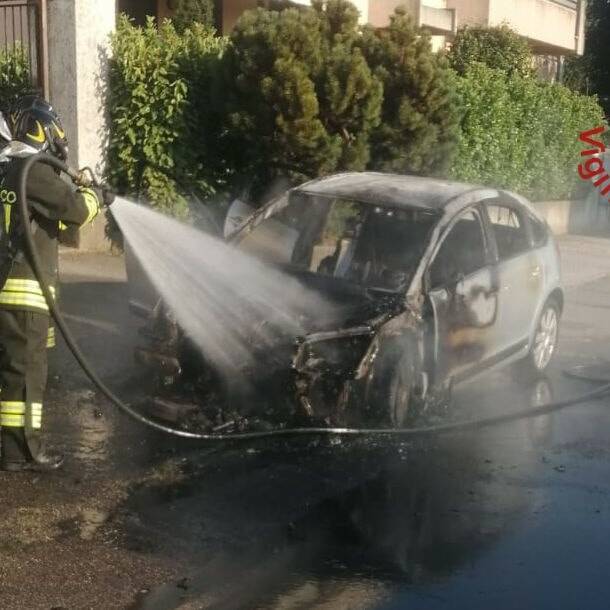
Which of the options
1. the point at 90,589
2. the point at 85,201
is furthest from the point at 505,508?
the point at 85,201

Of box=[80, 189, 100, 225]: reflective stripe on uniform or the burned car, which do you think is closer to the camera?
box=[80, 189, 100, 225]: reflective stripe on uniform

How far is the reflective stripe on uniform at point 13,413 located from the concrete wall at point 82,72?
7.13m

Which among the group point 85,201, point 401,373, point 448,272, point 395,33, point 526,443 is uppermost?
point 395,33

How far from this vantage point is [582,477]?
20.2ft

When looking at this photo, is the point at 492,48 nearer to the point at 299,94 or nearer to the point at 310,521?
the point at 299,94

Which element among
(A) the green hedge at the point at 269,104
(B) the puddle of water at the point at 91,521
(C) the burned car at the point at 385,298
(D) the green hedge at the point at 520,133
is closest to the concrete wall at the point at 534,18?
(D) the green hedge at the point at 520,133

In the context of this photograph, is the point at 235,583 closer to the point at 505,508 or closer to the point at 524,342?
the point at 505,508

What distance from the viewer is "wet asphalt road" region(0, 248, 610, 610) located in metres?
4.50

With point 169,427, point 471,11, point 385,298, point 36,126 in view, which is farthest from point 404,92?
point 471,11

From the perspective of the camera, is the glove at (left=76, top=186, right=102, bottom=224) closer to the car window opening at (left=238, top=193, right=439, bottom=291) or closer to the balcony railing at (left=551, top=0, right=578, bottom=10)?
the car window opening at (left=238, top=193, right=439, bottom=291)

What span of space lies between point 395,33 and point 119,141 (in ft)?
11.5

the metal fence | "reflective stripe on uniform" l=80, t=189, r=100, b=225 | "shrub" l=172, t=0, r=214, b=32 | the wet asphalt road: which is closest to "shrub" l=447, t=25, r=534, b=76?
"shrub" l=172, t=0, r=214, b=32

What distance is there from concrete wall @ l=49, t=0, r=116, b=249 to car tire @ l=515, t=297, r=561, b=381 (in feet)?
19.6

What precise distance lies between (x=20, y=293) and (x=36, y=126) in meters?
0.91
